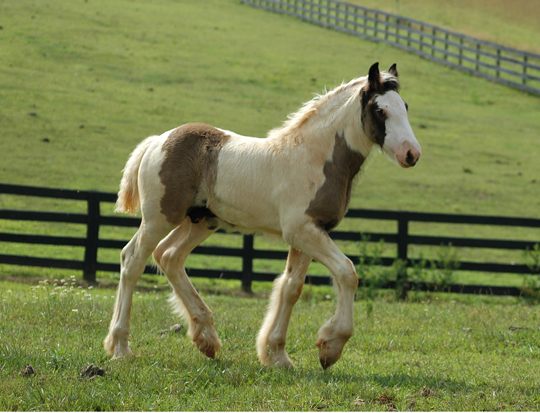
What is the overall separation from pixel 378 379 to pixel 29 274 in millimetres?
7788

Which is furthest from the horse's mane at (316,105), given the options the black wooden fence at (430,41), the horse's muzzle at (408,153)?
the black wooden fence at (430,41)

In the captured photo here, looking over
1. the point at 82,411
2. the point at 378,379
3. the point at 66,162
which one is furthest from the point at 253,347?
the point at 66,162

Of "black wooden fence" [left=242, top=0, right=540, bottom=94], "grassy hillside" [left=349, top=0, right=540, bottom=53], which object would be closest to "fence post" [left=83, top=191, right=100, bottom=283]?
"black wooden fence" [left=242, top=0, right=540, bottom=94]

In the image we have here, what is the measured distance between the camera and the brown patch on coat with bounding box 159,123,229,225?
501 centimetres

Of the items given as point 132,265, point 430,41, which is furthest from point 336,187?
point 430,41

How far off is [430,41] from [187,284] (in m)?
32.6

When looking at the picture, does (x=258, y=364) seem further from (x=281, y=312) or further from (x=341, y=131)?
(x=341, y=131)

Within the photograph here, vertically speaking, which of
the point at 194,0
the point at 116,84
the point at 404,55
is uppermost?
the point at 194,0

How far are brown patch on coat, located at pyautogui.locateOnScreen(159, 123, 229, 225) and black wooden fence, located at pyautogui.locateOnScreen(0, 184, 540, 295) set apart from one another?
17.1 ft

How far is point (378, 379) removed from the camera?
173 inches

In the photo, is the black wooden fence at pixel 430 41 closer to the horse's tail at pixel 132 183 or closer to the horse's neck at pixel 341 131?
the horse's neck at pixel 341 131

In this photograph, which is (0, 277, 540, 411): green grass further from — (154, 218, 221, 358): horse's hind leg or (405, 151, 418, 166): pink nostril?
(405, 151, 418, 166): pink nostril

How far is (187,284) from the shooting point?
5297 millimetres

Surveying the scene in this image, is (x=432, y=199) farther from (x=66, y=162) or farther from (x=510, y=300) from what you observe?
(x=66, y=162)
